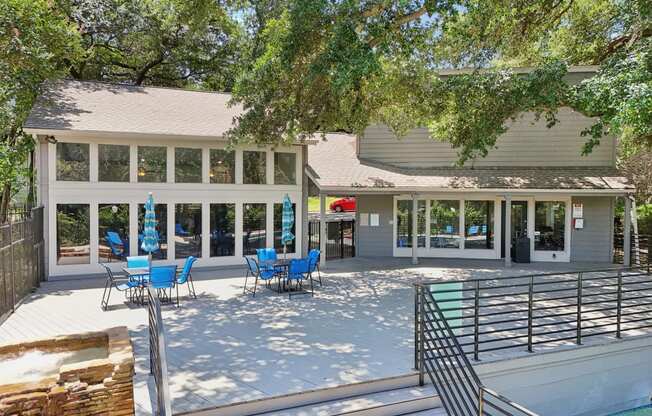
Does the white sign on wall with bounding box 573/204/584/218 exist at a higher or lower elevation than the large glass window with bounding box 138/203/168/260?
higher

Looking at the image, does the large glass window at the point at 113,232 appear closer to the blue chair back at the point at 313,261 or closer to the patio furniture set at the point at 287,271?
the patio furniture set at the point at 287,271

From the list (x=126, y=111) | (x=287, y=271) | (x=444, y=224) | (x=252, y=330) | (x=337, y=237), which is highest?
(x=126, y=111)

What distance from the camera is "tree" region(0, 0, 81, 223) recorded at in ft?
41.8

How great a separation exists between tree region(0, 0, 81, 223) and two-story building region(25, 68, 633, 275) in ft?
3.01

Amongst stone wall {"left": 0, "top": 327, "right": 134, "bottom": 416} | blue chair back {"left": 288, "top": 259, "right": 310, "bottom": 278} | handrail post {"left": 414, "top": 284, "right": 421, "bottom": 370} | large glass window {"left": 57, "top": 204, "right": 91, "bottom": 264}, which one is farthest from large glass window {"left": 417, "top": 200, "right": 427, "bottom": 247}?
stone wall {"left": 0, "top": 327, "right": 134, "bottom": 416}

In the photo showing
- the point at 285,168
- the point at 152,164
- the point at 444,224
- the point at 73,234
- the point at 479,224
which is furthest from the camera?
the point at 444,224

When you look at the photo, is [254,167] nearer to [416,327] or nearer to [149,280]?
[149,280]

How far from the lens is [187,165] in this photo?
13.1 metres

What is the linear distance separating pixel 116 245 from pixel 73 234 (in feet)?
3.42

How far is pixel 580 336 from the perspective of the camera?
6.56 meters

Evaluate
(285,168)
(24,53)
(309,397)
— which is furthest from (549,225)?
(24,53)

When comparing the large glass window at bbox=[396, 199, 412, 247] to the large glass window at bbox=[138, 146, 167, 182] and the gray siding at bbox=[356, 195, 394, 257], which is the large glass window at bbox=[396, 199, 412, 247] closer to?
the gray siding at bbox=[356, 195, 394, 257]

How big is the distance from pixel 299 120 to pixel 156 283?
5104mm

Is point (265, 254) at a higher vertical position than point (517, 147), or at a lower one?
lower
